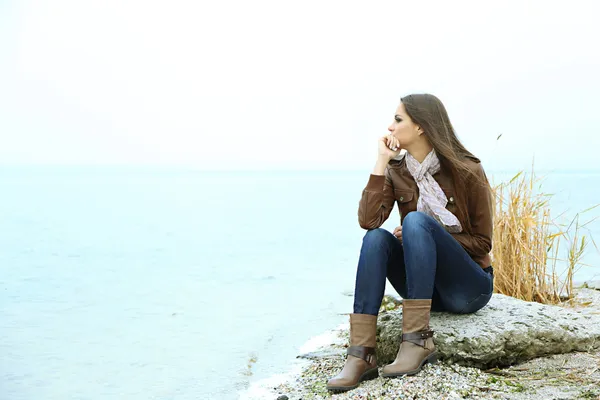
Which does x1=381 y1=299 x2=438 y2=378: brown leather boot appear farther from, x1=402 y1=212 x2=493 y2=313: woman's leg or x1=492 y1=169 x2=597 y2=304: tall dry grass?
x1=492 y1=169 x2=597 y2=304: tall dry grass

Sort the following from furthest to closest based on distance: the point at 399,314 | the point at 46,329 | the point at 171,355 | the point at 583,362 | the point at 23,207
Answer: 1. the point at 23,207
2. the point at 46,329
3. the point at 171,355
4. the point at 399,314
5. the point at 583,362

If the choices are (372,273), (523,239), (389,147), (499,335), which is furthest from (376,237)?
(523,239)

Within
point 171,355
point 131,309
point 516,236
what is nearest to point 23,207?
point 131,309

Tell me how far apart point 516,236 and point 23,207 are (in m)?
17.9

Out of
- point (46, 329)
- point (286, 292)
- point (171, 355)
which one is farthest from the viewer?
point (286, 292)

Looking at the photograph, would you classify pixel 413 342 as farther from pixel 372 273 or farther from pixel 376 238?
pixel 376 238

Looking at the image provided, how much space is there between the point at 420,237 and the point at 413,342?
1.39ft

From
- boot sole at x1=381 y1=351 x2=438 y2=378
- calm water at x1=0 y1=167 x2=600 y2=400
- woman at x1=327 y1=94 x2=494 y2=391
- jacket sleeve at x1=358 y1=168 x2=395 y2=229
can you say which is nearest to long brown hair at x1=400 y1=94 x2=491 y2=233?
woman at x1=327 y1=94 x2=494 y2=391

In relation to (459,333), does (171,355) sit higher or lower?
lower

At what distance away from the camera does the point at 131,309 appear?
245 inches

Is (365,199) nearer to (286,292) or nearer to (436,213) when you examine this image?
(436,213)

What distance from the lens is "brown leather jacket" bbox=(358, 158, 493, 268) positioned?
252 centimetres

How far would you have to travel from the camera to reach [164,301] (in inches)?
254

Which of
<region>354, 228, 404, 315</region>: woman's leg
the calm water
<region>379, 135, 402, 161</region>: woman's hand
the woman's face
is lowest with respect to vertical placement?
the calm water
